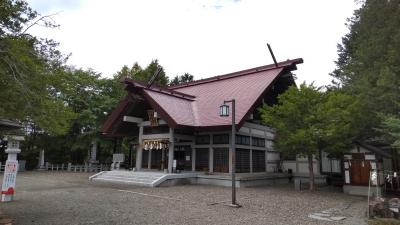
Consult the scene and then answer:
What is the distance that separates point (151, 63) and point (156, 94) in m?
22.1

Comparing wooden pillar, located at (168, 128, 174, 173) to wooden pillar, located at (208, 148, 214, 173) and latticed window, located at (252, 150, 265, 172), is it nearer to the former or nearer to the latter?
wooden pillar, located at (208, 148, 214, 173)

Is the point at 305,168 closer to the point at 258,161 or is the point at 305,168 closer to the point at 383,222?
the point at 258,161

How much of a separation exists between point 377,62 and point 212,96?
11.0m

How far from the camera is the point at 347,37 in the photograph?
33469 mm

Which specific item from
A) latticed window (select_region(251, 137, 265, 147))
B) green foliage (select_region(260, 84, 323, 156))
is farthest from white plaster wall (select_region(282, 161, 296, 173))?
green foliage (select_region(260, 84, 323, 156))

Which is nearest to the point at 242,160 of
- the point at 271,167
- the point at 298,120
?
the point at 271,167

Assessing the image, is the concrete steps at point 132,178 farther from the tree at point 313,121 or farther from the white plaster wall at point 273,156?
the white plaster wall at point 273,156

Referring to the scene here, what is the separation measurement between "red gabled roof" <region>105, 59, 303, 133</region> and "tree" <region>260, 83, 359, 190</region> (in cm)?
258

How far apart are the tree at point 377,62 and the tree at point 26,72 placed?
11667mm

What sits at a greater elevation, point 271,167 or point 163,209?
point 271,167

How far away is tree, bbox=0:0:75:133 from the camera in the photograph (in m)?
5.61

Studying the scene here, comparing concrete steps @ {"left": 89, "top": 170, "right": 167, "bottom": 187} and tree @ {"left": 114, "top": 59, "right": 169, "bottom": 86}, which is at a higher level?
tree @ {"left": 114, "top": 59, "right": 169, "bottom": 86}

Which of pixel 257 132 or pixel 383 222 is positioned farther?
pixel 257 132

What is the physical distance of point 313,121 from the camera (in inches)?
557
